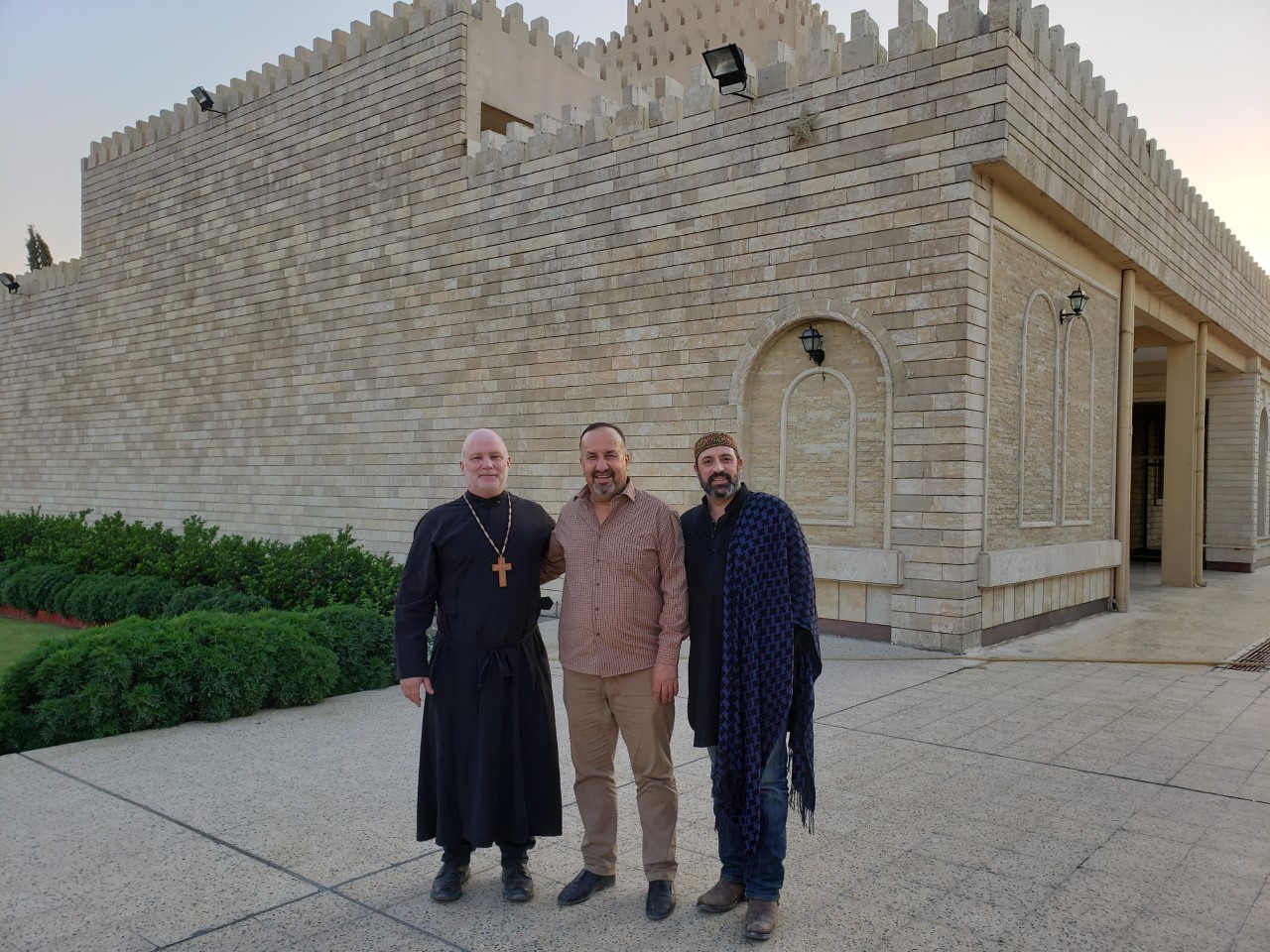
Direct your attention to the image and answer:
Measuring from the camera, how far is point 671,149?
35.7 ft

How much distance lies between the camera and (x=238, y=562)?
10391mm

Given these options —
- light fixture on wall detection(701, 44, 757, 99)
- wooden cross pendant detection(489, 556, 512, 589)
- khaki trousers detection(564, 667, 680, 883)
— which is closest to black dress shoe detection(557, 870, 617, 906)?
khaki trousers detection(564, 667, 680, 883)

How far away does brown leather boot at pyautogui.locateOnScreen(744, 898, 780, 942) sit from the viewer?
3.31 metres

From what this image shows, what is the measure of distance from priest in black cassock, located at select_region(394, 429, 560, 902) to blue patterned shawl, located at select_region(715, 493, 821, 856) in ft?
2.29

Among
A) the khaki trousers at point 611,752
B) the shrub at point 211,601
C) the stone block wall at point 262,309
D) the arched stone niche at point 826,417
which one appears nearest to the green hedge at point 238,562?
the shrub at point 211,601

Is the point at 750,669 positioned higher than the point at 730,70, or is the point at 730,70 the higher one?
the point at 730,70

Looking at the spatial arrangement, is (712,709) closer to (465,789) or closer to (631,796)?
(465,789)

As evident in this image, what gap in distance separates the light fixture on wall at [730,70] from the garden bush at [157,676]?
674 cm

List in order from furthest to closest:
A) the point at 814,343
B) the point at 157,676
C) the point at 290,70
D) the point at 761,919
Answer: the point at 290,70 → the point at 814,343 → the point at 157,676 → the point at 761,919

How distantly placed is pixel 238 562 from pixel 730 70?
711cm

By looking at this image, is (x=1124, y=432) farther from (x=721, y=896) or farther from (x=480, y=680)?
(x=480, y=680)

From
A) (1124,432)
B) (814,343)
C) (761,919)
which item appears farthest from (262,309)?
(761,919)

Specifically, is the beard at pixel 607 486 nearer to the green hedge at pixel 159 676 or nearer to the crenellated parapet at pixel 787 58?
the green hedge at pixel 159 676

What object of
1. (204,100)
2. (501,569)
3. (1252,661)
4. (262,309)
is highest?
(204,100)
